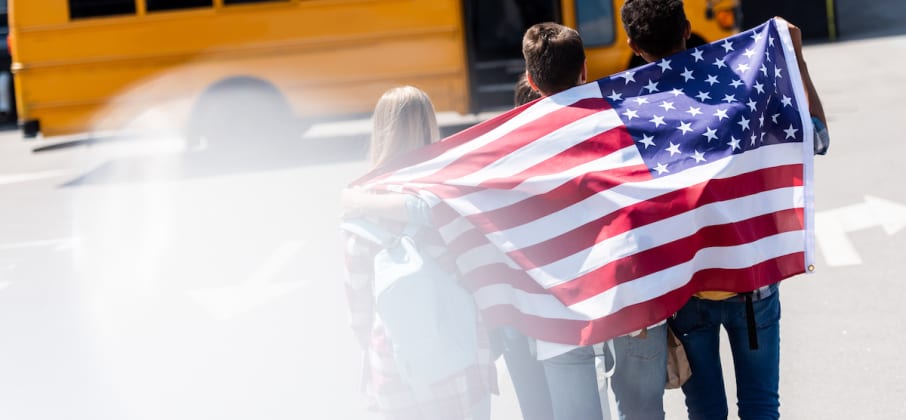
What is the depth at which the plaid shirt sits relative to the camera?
11.4 feet

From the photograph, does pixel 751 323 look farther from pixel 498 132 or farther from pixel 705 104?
pixel 498 132

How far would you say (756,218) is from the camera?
359 centimetres

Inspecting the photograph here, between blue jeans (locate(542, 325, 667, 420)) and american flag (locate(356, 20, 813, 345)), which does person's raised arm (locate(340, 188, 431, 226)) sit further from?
blue jeans (locate(542, 325, 667, 420))

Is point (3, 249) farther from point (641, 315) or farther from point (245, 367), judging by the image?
point (641, 315)

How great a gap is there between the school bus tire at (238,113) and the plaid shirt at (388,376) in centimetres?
1014

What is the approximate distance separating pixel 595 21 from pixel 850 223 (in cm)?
641

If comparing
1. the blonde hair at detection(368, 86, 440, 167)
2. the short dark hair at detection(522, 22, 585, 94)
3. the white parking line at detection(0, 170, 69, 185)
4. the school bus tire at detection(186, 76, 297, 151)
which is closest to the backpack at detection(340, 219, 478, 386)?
the blonde hair at detection(368, 86, 440, 167)

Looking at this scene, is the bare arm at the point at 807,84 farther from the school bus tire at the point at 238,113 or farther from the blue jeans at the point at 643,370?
the school bus tire at the point at 238,113

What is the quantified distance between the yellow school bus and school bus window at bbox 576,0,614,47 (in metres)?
1.45

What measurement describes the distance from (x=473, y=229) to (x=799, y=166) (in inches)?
40.3

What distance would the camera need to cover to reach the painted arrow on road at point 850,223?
7266 mm

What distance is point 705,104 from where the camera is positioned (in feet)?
11.8

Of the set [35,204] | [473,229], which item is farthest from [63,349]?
[35,204]

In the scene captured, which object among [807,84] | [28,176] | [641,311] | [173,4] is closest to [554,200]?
[641,311]
